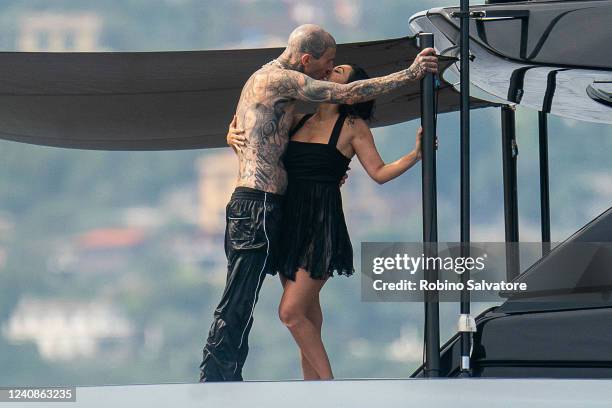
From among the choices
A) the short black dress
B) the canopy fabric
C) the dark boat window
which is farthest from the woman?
the dark boat window

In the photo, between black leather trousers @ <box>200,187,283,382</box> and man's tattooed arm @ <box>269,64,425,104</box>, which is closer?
man's tattooed arm @ <box>269,64,425,104</box>

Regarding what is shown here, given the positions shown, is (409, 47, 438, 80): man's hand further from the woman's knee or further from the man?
the woman's knee

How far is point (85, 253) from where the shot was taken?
18.5ft

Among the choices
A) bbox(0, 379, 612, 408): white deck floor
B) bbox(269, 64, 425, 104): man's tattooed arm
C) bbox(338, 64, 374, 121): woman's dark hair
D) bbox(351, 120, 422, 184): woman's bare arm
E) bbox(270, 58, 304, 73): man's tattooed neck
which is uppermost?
bbox(270, 58, 304, 73): man's tattooed neck

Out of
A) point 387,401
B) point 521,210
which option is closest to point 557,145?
point 521,210

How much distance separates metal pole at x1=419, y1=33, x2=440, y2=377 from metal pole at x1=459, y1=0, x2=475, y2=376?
80 millimetres

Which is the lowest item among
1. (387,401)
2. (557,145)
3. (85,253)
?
(387,401)

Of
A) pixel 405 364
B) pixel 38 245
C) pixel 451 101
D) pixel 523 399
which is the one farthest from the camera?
pixel 38 245

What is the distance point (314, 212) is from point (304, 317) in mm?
329

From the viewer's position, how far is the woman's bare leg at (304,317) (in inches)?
159

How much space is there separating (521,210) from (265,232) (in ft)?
6.10

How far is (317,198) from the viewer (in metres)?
4.04

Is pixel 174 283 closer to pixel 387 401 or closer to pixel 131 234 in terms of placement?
pixel 131 234

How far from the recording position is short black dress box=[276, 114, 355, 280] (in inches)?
159
